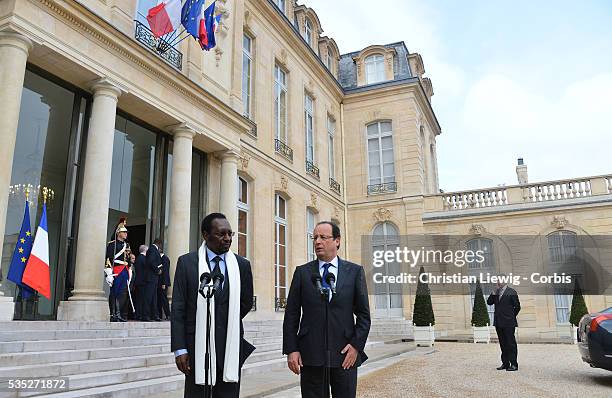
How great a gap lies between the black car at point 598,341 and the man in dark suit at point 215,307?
17.0ft

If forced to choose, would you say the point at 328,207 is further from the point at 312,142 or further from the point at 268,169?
the point at 268,169

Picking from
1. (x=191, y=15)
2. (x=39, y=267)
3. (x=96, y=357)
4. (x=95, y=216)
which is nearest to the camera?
(x=96, y=357)

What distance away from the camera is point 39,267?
695 cm

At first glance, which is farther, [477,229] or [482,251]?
[482,251]

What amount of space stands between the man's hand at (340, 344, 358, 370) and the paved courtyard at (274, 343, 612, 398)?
2.68m

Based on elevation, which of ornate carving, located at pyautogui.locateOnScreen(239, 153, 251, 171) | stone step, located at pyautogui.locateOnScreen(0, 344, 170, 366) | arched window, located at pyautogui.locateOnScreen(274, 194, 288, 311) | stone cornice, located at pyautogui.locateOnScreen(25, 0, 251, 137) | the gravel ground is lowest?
the gravel ground

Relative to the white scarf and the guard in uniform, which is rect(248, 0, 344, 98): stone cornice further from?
the white scarf

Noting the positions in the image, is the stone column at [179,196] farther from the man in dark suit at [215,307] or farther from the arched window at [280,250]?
the man in dark suit at [215,307]

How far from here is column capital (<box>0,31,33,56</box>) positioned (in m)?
6.68

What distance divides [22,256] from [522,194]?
54.0 feet

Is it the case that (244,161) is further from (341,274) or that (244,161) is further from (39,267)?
(341,274)

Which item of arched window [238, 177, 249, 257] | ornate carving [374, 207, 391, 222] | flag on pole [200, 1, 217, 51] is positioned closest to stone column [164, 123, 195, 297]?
flag on pole [200, 1, 217, 51]

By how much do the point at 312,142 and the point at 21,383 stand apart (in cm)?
1483

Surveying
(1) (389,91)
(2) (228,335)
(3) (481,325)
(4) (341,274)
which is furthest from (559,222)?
(2) (228,335)
